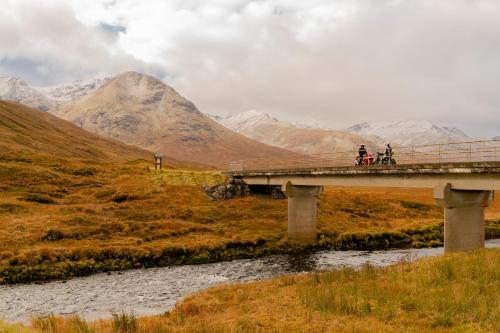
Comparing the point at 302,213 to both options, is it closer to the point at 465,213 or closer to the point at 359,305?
the point at 465,213

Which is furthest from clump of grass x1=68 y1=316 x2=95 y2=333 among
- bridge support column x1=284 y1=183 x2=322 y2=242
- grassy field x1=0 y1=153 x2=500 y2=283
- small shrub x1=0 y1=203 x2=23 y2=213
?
small shrub x1=0 y1=203 x2=23 y2=213

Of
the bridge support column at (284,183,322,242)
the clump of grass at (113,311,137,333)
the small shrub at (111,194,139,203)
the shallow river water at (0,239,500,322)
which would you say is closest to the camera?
the clump of grass at (113,311,137,333)

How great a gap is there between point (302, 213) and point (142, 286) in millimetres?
21977

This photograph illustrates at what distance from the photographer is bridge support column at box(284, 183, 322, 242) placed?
4584cm

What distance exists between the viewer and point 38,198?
188ft

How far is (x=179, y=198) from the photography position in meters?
61.2

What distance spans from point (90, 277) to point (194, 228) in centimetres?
1628

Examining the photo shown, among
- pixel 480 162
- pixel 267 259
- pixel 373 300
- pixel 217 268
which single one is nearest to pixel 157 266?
pixel 217 268

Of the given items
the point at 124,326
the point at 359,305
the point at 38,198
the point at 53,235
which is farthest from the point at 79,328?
the point at 38,198

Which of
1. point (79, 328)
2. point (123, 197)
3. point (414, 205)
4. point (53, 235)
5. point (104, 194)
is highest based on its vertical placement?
point (104, 194)

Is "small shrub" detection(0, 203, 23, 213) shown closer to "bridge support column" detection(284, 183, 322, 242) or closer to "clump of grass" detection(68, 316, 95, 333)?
"bridge support column" detection(284, 183, 322, 242)

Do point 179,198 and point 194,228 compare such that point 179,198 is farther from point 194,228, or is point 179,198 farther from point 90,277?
point 90,277

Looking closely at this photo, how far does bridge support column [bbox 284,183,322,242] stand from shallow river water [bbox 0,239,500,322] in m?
4.79

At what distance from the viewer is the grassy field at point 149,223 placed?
36969mm
